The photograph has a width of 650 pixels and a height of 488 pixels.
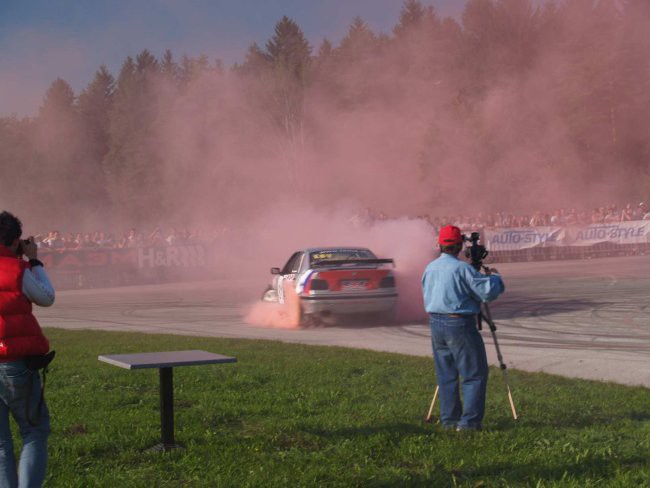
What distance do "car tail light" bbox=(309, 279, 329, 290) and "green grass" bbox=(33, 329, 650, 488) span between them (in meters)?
3.63

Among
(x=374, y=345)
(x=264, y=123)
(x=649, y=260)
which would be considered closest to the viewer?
(x=374, y=345)

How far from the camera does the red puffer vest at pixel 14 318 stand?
4180mm

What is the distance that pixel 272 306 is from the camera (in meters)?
13.7

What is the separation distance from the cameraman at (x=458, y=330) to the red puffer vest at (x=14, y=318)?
2811 mm

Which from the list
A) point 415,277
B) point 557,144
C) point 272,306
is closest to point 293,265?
point 272,306

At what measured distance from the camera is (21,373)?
4.21 m

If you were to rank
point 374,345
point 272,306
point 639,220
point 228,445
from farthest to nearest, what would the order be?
point 639,220
point 272,306
point 374,345
point 228,445

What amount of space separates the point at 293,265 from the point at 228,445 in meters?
8.21

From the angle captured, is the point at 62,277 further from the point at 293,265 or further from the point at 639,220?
the point at 639,220

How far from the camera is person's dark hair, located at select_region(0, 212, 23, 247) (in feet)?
14.2

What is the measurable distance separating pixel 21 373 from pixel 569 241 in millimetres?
27093

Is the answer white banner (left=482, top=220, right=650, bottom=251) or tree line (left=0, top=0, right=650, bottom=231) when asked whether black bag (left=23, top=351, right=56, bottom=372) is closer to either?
white banner (left=482, top=220, right=650, bottom=251)

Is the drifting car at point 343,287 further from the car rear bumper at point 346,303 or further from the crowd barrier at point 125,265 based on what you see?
the crowd barrier at point 125,265

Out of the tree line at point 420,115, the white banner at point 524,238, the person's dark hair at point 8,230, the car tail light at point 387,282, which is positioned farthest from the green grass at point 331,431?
the tree line at point 420,115
